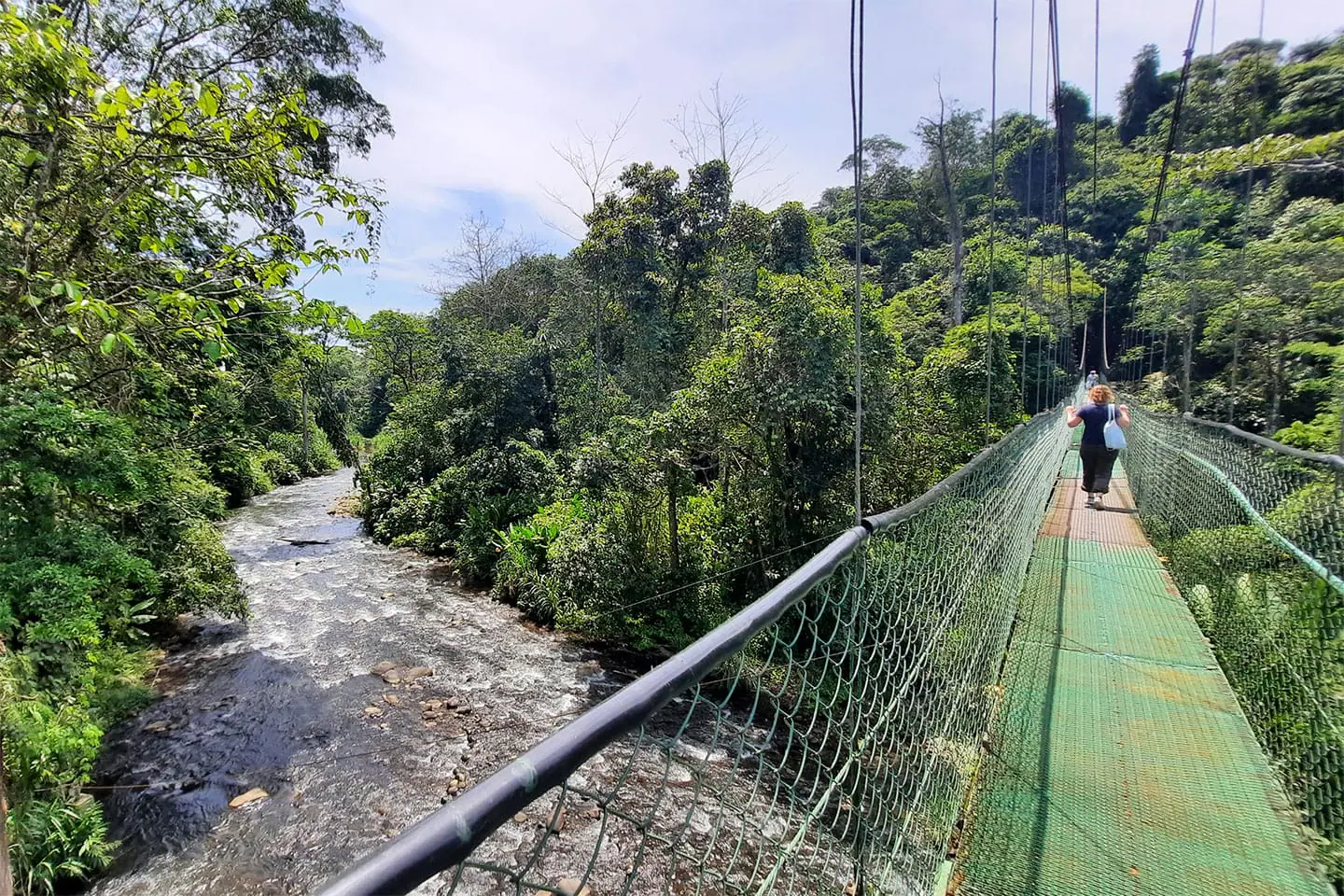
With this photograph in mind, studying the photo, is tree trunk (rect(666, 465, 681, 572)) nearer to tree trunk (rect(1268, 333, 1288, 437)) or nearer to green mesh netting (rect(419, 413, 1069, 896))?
green mesh netting (rect(419, 413, 1069, 896))


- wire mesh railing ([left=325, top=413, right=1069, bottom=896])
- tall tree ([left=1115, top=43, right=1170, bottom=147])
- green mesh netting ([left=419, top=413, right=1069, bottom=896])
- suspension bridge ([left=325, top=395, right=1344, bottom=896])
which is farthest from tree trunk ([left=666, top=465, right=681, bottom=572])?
tall tree ([left=1115, top=43, right=1170, bottom=147])

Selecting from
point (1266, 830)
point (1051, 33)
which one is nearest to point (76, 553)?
point (1266, 830)

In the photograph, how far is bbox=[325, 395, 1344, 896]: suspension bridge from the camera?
2.68 ft

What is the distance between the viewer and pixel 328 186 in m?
2.96

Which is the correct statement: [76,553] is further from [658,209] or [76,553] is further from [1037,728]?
[658,209]

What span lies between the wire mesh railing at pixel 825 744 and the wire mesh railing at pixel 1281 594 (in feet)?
2.76

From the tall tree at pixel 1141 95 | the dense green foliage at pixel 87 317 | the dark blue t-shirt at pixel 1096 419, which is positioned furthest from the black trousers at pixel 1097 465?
the tall tree at pixel 1141 95

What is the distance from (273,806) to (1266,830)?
16.7 feet

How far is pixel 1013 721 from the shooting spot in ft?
7.32

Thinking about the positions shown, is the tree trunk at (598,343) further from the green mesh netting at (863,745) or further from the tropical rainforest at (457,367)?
the green mesh netting at (863,745)

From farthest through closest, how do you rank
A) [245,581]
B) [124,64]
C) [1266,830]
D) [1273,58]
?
[1273,58], [245,581], [124,64], [1266,830]

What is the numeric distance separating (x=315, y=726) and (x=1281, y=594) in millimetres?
6203

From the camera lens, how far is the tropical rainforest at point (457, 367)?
2.88 m

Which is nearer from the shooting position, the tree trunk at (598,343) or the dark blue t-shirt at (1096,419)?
the dark blue t-shirt at (1096,419)
